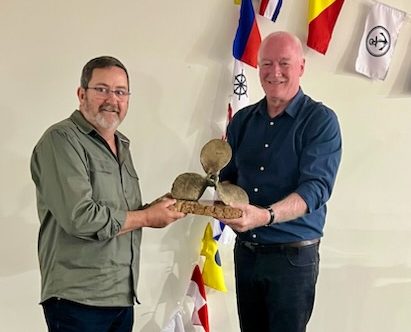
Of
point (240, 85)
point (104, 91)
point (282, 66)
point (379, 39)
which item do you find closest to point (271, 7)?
point (240, 85)

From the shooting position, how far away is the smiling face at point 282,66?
1.76m

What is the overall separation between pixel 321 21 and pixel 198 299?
118 centimetres

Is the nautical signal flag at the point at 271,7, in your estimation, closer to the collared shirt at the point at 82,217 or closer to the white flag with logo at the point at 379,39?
the white flag with logo at the point at 379,39

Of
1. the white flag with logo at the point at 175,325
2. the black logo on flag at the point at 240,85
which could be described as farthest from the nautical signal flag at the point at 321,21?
the white flag with logo at the point at 175,325

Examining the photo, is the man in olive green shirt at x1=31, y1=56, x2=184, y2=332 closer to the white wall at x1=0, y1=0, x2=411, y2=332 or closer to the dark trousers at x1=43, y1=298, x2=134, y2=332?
the dark trousers at x1=43, y1=298, x2=134, y2=332

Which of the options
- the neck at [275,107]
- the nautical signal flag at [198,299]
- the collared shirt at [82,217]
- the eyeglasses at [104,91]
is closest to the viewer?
the collared shirt at [82,217]

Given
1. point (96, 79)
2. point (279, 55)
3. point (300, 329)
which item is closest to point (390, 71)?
point (279, 55)

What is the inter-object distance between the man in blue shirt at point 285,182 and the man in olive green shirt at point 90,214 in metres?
0.33

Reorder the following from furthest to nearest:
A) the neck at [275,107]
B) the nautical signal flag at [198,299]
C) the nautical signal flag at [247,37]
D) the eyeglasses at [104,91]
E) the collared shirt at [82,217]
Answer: the nautical signal flag at [198,299] < the nautical signal flag at [247,37] < the neck at [275,107] < the eyeglasses at [104,91] < the collared shirt at [82,217]

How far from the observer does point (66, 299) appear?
149 centimetres

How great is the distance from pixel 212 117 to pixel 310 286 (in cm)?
83

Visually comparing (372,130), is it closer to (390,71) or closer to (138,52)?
(390,71)

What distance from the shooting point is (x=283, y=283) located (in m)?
1.71

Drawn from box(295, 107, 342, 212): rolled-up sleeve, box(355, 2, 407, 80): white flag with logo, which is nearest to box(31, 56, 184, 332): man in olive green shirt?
box(295, 107, 342, 212): rolled-up sleeve
